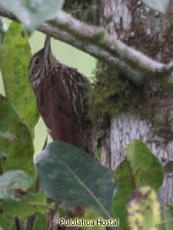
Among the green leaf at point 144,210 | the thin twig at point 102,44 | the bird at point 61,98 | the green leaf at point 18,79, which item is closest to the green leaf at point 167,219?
the green leaf at point 144,210

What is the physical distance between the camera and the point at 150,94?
1.87 metres

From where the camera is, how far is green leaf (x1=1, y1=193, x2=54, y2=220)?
53.6 inches

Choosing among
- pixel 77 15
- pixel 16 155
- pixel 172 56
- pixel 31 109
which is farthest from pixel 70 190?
pixel 77 15

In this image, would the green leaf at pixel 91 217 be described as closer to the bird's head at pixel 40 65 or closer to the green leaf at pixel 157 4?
the green leaf at pixel 157 4

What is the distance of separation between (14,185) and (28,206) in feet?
0.34

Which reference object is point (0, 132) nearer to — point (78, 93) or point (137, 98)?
point (137, 98)

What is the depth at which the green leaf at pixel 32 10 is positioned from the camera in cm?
92

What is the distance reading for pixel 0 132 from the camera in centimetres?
149

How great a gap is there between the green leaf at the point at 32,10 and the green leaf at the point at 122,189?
1.53 ft

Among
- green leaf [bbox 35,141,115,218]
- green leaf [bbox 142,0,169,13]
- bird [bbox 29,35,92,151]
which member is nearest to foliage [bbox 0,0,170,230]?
green leaf [bbox 35,141,115,218]

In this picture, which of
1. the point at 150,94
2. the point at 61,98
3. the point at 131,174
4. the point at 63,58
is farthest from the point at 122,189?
the point at 63,58

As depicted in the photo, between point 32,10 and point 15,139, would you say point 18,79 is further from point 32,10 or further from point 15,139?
point 32,10

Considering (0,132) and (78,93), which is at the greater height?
(78,93)

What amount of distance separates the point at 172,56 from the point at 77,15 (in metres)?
0.65
